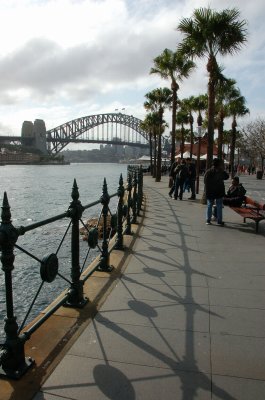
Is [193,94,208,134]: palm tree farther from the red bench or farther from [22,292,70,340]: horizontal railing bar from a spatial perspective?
[22,292,70,340]: horizontal railing bar

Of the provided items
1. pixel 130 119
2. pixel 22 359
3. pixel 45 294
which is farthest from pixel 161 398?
pixel 130 119

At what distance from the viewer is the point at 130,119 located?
6122 inches

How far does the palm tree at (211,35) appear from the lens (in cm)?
1227

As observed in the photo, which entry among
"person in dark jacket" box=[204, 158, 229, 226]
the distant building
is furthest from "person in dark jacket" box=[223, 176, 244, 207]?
the distant building

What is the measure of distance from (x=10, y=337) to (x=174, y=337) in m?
1.44

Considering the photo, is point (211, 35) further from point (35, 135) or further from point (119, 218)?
point (35, 135)

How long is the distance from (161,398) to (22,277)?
664 cm

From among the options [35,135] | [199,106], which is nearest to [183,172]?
[199,106]

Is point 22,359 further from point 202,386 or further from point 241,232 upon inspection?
point 241,232

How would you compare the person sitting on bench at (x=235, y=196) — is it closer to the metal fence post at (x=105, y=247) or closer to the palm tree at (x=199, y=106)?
the metal fence post at (x=105, y=247)

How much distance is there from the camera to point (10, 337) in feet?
9.52

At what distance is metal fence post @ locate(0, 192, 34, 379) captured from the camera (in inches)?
109

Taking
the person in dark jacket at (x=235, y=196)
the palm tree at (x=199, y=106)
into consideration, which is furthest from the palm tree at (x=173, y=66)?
the person in dark jacket at (x=235, y=196)

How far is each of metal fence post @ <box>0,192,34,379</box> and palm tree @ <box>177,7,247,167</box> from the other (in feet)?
38.4
